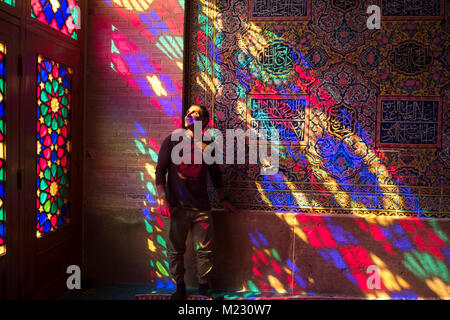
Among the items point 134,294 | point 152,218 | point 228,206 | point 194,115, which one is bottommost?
point 134,294

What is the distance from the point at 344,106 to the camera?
3676 millimetres

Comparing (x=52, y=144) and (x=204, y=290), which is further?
(x=204, y=290)

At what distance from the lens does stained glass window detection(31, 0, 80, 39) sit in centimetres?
308

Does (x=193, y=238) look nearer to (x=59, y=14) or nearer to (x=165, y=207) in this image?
(x=165, y=207)

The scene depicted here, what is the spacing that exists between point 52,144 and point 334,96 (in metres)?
2.90

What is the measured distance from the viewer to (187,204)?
340 cm

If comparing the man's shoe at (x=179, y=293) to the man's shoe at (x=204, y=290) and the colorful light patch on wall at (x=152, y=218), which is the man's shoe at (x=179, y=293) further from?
→ the colorful light patch on wall at (x=152, y=218)

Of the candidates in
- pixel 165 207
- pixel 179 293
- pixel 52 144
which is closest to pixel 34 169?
pixel 52 144

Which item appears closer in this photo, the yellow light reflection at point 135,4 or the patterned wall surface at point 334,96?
the patterned wall surface at point 334,96

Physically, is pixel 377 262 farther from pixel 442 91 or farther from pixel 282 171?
pixel 442 91

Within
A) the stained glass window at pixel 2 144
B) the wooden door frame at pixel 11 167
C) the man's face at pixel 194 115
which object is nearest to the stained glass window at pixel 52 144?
the wooden door frame at pixel 11 167

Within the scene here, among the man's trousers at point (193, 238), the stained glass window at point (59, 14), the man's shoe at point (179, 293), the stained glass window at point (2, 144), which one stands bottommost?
the man's shoe at point (179, 293)

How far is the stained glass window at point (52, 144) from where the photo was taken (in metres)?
3.15

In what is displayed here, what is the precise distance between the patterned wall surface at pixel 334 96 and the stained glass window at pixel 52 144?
4.46ft
